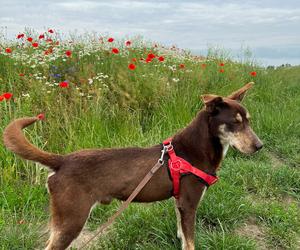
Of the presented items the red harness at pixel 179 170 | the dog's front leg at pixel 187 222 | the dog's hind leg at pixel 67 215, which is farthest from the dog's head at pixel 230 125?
the dog's hind leg at pixel 67 215

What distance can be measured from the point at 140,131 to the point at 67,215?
3241mm

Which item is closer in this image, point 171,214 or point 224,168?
point 171,214

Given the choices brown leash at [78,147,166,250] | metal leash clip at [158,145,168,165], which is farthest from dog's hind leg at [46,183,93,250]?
metal leash clip at [158,145,168,165]

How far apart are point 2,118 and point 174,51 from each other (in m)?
6.01

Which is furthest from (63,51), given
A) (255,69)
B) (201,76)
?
(255,69)

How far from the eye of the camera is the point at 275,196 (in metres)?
5.16

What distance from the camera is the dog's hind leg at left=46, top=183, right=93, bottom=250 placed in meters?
3.27

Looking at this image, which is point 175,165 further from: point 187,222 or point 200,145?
point 187,222

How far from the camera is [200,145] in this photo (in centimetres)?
371

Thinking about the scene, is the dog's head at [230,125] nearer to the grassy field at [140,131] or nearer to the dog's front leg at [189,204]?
the dog's front leg at [189,204]

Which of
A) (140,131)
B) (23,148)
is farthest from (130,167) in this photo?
(140,131)

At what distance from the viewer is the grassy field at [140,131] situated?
4223 millimetres

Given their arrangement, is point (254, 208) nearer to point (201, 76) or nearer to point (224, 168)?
point (224, 168)

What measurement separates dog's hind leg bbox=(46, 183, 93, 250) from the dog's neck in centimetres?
100
